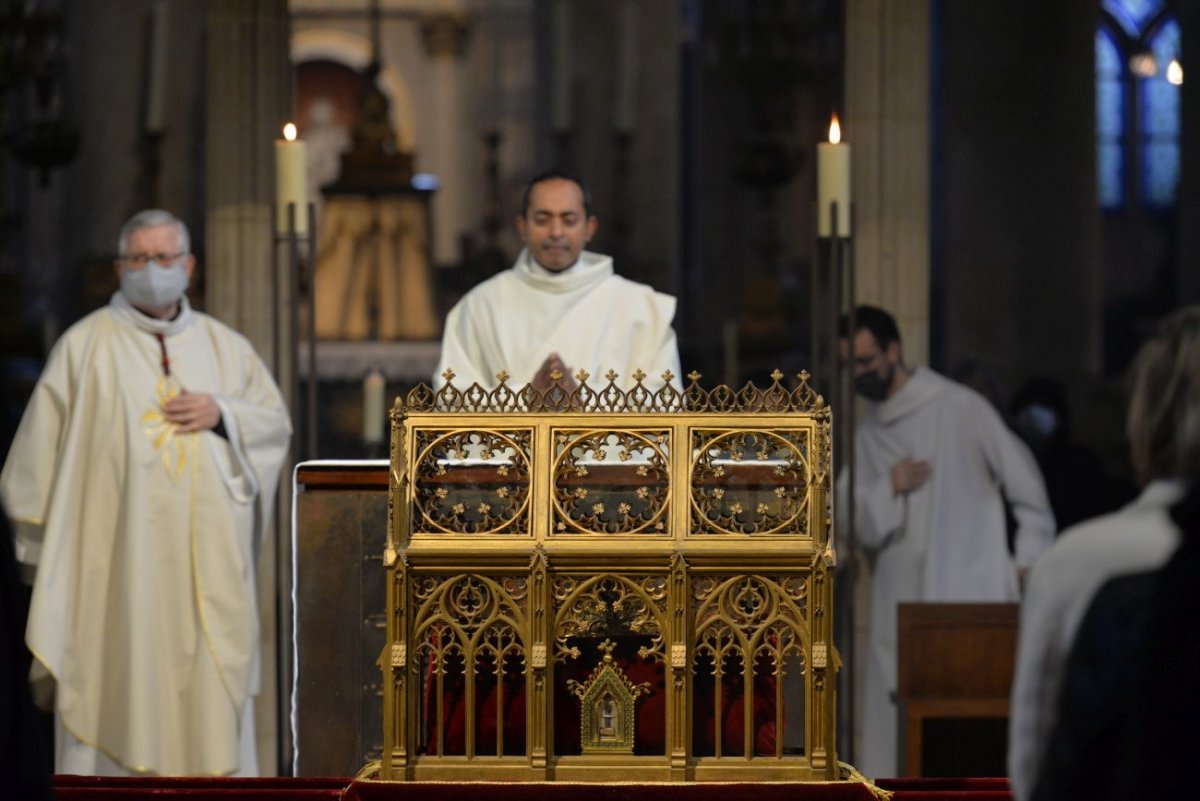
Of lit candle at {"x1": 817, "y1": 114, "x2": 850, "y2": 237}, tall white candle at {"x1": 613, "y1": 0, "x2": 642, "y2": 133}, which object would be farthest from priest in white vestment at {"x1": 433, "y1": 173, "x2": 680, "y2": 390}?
tall white candle at {"x1": 613, "y1": 0, "x2": 642, "y2": 133}

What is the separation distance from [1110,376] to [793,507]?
632 inches

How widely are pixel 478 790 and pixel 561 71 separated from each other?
10298 mm

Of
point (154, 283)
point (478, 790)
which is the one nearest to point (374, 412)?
point (154, 283)

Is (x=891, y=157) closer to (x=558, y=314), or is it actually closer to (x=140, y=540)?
(x=558, y=314)

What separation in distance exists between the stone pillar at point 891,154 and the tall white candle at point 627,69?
6.04m

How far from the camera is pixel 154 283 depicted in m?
6.93

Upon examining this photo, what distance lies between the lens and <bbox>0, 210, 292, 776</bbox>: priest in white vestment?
267 inches

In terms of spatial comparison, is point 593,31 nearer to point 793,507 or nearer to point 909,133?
point 909,133

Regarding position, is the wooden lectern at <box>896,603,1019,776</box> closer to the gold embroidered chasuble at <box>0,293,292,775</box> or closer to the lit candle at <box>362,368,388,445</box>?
the lit candle at <box>362,368,388,445</box>

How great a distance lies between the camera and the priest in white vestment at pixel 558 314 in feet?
20.0

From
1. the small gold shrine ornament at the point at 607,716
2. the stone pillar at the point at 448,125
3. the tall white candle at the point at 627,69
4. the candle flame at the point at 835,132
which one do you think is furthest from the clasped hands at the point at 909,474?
the stone pillar at the point at 448,125

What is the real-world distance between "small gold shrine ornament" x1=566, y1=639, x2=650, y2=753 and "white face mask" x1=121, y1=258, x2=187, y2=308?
118 inches

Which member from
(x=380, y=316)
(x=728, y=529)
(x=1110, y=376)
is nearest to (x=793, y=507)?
(x=728, y=529)

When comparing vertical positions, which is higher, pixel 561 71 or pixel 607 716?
pixel 561 71
